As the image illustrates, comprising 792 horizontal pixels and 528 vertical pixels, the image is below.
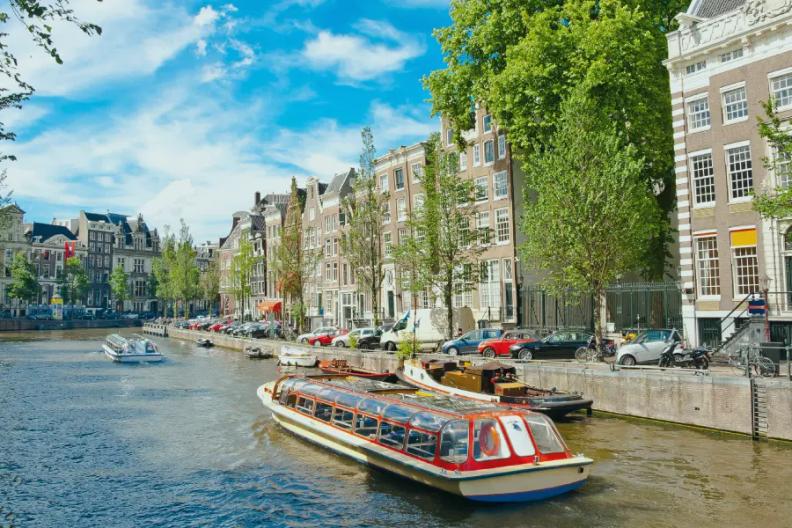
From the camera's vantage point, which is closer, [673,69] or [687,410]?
[687,410]

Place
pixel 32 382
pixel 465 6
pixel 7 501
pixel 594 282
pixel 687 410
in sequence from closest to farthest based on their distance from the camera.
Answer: pixel 7 501 < pixel 687 410 < pixel 594 282 < pixel 32 382 < pixel 465 6

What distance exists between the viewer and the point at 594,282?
30703mm

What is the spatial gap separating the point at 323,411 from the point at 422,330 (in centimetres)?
2020

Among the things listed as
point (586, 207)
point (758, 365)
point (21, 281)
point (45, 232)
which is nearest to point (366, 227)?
point (586, 207)

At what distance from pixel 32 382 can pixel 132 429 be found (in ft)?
57.6

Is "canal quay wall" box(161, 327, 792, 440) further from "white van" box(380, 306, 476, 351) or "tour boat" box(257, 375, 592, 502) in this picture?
"white van" box(380, 306, 476, 351)

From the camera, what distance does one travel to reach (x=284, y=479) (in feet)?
58.4

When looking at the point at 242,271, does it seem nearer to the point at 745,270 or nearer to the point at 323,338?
the point at 323,338

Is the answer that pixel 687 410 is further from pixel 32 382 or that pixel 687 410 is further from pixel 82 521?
pixel 32 382

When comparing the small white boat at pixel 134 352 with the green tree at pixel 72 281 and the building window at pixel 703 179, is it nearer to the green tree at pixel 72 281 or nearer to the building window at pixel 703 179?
the building window at pixel 703 179

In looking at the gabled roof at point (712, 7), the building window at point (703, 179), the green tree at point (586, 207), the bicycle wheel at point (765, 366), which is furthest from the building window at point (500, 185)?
the bicycle wheel at point (765, 366)

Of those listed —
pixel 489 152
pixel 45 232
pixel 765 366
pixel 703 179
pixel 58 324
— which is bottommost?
pixel 765 366

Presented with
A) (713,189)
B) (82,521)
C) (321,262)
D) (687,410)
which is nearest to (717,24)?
(713,189)

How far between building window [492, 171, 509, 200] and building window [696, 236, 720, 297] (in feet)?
58.0
